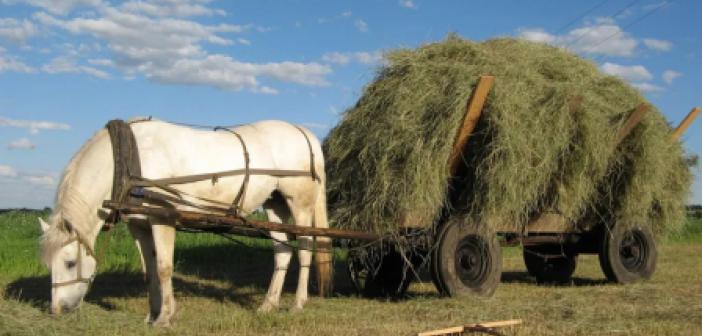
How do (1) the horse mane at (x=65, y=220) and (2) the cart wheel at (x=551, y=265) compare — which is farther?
(2) the cart wheel at (x=551, y=265)

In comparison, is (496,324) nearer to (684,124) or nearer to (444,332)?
(444,332)

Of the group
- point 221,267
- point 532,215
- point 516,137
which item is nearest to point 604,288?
point 532,215

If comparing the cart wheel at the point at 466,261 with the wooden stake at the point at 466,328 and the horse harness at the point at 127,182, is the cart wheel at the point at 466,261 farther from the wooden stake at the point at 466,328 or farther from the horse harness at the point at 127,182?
the horse harness at the point at 127,182

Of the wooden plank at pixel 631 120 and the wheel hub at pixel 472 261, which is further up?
the wooden plank at pixel 631 120

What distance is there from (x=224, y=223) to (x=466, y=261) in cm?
246

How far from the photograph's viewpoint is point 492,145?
20.5 ft

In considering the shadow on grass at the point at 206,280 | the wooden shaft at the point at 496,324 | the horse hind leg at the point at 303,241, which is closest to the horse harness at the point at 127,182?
the shadow on grass at the point at 206,280

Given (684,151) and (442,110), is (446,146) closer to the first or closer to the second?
(442,110)

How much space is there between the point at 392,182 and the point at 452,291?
1.26 m

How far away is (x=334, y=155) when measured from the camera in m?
7.01

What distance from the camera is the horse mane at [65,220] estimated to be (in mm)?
5410

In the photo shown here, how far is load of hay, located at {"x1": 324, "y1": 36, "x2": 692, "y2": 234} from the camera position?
245 inches

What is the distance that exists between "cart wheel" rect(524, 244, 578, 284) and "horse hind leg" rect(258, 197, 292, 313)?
3.62 meters

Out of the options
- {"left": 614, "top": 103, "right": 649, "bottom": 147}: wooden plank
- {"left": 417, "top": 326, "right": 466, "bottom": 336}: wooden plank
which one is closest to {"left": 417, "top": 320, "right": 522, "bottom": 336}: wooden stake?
{"left": 417, "top": 326, "right": 466, "bottom": 336}: wooden plank
